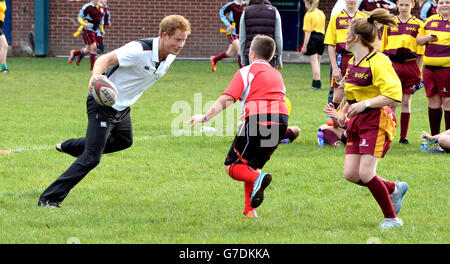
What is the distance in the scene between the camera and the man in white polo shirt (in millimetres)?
6230

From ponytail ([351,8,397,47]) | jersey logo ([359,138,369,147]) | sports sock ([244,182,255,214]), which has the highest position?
ponytail ([351,8,397,47])

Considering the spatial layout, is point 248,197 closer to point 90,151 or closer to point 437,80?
point 90,151

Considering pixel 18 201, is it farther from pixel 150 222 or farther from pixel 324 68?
pixel 324 68

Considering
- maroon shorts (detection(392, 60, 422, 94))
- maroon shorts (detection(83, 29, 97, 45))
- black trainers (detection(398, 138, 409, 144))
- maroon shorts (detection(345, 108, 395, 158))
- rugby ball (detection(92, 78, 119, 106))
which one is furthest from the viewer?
maroon shorts (detection(83, 29, 97, 45))

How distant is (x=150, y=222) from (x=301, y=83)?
12524 millimetres

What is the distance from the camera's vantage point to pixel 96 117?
251 inches

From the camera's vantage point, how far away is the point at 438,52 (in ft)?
31.1

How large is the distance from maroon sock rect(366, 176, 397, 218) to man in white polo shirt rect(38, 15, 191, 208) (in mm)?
2065

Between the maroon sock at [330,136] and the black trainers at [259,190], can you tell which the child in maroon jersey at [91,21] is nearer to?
the maroon sock at [330,136]

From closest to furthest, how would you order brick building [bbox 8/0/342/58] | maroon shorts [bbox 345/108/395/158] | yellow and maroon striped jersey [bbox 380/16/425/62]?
maroon shorts [bbox 345/108/395/158]
yellow and maroon striped jersey [bbox 380/16/425/62]
brick building [bbox 8/0/342/58]

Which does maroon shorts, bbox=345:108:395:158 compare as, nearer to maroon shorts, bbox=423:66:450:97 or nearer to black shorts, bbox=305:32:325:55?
maroon shorts, bbox=423:66:450:97

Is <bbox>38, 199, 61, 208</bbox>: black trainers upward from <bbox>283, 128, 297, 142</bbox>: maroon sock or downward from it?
upward

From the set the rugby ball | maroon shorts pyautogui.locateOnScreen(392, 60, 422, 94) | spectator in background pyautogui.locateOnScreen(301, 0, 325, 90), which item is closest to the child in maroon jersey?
spectator in background pyautogui.locateOnScreen(301, 0, 325, 90)

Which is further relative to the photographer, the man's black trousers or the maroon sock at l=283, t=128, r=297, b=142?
the maroon sock at l=283, t=128, r=297, b=142
